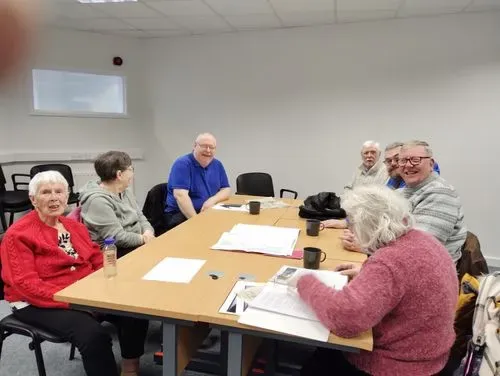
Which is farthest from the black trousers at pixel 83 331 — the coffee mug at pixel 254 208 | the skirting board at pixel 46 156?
the skirting board at pixel 46 156

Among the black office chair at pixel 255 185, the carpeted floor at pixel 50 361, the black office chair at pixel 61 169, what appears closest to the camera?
the carpeted floor at pixel 50 361

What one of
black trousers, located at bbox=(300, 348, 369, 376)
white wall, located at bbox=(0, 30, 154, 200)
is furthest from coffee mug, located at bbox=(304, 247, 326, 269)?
white wall, located at bbox=(0, 30, 154, 200)

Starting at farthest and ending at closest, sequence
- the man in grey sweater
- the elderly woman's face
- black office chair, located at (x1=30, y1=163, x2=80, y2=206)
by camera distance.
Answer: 1. black office chair, located at (x1=30, y1=163, x2=80, y2=206)
2. the man in grey sweater
3. the elderly woman's face

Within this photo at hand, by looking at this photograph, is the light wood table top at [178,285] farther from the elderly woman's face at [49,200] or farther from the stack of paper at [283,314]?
the elderly woman's face at [49,200]

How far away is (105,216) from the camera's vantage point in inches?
82.3

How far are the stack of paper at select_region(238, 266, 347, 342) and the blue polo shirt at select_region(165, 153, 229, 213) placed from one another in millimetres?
1831

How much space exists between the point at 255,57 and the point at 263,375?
147 inches

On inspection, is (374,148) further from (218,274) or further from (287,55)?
(218,274)

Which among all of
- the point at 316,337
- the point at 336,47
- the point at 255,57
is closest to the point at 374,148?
the point at 336,47

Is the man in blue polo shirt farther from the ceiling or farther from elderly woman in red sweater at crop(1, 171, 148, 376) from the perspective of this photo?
the ceiling

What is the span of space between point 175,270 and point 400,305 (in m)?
0.87

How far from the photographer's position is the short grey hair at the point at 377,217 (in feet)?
3.84

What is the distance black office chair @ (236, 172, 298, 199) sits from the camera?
425 cm

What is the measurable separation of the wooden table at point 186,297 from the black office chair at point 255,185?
93.7 inches
